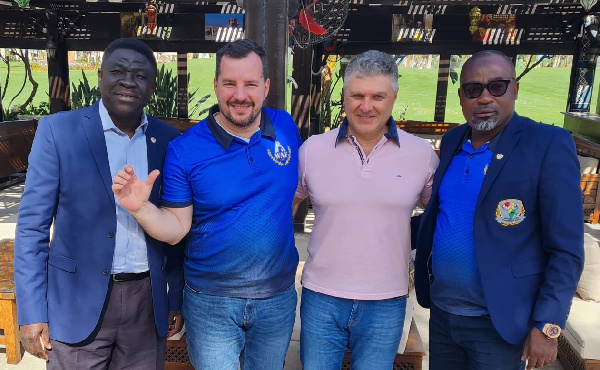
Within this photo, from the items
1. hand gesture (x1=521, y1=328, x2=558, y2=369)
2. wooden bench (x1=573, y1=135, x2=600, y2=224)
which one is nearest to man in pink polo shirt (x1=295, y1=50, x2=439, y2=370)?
hand gesture (x1=521, y1=328, x2=558, y2=369)

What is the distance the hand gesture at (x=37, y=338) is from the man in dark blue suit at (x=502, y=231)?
1.50m

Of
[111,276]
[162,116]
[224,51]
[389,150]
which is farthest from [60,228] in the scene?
[162,116]

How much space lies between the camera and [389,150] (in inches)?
73.2

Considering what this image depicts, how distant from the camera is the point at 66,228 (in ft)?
5.66

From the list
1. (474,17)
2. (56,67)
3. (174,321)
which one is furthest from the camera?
(56,67)

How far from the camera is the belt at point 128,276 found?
1801 mm

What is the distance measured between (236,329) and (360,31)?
944cm

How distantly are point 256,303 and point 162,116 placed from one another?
392 inches

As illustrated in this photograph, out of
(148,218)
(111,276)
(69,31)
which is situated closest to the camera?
(148,218)

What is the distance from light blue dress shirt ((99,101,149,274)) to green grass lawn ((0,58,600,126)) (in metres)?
20.5

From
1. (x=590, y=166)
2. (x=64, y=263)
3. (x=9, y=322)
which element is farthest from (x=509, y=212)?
(x=590, y=166)

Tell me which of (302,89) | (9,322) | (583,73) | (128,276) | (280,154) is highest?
(583,73)

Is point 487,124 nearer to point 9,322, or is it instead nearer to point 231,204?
point 231,204

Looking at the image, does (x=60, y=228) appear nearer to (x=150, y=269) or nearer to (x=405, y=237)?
(x=150, y=269)
